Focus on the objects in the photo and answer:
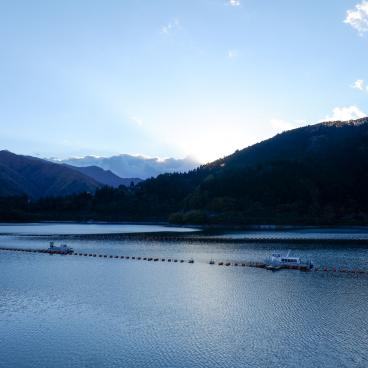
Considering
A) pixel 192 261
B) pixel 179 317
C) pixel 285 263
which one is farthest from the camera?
pixel 192 261

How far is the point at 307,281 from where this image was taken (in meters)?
55.7

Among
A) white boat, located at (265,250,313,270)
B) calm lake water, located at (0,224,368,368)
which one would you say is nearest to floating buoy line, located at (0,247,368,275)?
white boat, located at (265,250,313,270)

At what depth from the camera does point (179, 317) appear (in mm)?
37969

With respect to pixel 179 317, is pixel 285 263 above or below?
above

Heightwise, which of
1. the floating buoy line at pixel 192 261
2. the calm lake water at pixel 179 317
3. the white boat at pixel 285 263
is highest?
the white boat at pixel 285 263

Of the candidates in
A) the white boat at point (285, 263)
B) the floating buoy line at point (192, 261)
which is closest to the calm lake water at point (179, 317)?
the floating buoy line at point (192, 261)

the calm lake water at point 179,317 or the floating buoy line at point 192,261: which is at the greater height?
the floating buoy line at point 192,261

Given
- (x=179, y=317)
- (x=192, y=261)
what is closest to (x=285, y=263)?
(x=192, y=261)

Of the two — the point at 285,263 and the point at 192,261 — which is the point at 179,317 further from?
the point at 192,261

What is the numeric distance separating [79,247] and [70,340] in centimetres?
6908

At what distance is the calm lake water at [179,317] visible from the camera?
2838 centimetres

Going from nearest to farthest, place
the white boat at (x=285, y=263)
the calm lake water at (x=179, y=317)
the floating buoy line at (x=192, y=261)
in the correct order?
the calm lake water at (x=179, y=317), the floating buoy line at (x=192, y=261), the white boat at (x=285, y=263)

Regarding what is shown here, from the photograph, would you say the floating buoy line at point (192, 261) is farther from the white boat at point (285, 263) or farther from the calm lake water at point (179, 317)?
the calm lake water at point (179, 317)

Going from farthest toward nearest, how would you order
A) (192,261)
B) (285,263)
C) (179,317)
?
1. (192,261)
2. (285,263)
3. (179,317)
